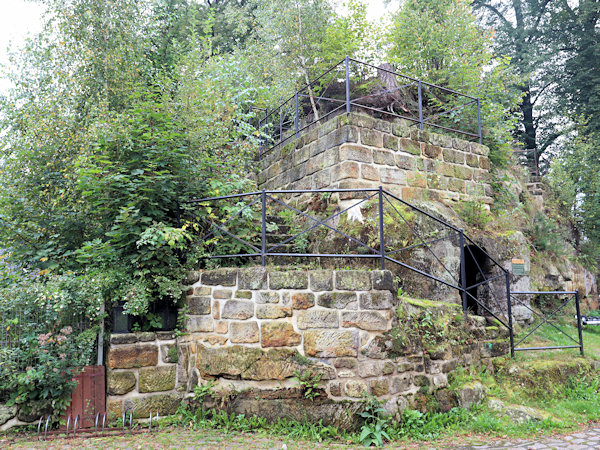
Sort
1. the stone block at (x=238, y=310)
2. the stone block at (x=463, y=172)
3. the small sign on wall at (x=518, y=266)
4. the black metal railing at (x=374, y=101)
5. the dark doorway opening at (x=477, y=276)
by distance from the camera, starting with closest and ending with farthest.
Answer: the stone block at (x=238, y=310)
the dark doorway opening at (x=477, y=276)
the small sign on wall at (x=518, y=266)
the stone block at (x=463, y=172)
the black metal railing at (x=374, y=101)

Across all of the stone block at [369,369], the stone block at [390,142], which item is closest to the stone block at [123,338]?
the stone block at [369,369]

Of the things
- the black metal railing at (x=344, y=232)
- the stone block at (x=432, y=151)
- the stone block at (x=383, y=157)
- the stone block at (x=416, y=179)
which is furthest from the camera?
the stone block at (x=432, y=151)

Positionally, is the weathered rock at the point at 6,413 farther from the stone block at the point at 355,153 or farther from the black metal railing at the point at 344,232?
the stone block at the point at 355,153

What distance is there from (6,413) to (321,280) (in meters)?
3.62

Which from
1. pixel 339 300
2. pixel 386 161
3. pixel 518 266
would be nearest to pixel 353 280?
pixel 339 300

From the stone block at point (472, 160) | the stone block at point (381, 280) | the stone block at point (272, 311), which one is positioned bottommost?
the stone block at point (272, 311)

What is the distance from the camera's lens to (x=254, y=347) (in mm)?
4891

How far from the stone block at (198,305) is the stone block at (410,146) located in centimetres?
396

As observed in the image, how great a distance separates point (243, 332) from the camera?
496 cm

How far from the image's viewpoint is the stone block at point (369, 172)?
675 centimetres

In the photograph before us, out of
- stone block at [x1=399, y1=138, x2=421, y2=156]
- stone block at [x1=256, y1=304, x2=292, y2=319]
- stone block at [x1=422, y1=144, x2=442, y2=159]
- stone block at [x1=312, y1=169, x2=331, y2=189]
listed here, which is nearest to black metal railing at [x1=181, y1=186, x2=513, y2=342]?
stone block at [x1=312, y1=169, x2=331, y2=189]

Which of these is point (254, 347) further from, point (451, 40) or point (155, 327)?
point (451, 40)

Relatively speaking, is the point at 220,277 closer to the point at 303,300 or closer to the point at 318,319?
the point at 303,300

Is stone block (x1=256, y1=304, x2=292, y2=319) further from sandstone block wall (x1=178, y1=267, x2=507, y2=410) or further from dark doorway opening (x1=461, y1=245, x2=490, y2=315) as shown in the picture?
dark doorway opening (x1=461, y1=245, x2=490, y2=315)
